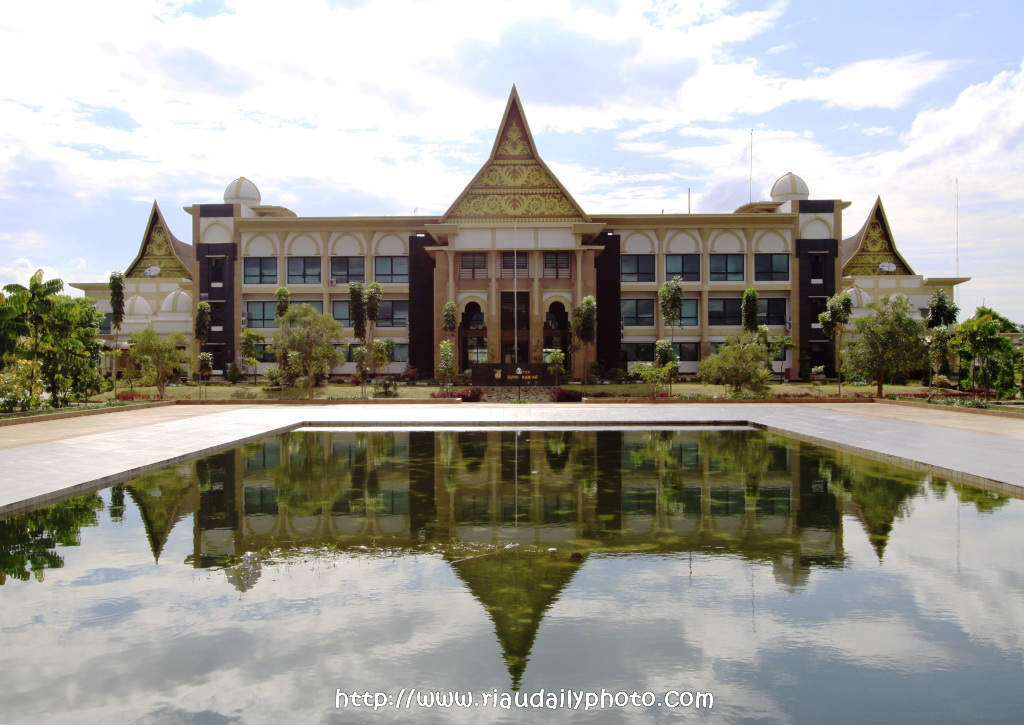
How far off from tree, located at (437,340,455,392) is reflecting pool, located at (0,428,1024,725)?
29.9m

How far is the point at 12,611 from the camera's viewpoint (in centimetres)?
799

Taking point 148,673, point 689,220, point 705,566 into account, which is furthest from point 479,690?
point 689,220

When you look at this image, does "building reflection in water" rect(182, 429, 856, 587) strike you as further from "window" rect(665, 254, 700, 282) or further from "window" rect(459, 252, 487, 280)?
"window" rect(665, 254, 700, 282)

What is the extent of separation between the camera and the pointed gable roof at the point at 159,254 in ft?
207

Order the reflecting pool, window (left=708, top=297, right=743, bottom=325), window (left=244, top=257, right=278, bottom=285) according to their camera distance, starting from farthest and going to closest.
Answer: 1. window (left=244, top=257, right=278, bottom=285)
2. window (left=708, top=297, right=743, bottom=325)
3. the reflecting pool

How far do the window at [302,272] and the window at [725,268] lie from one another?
92.6 ft

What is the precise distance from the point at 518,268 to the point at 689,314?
524 inches

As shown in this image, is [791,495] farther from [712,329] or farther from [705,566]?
[712,329]

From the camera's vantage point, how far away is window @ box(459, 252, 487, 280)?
52000 mm

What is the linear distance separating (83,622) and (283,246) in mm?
51287

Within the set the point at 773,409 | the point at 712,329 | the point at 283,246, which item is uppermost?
the point at 283,246

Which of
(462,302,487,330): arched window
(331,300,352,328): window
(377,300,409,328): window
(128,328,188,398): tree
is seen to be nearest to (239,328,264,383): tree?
(331,300,352,328): window

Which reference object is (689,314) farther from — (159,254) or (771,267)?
(159,254)

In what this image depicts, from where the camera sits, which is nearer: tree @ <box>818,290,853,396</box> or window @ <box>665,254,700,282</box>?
tree @ <box>818,290,853,396</box>
